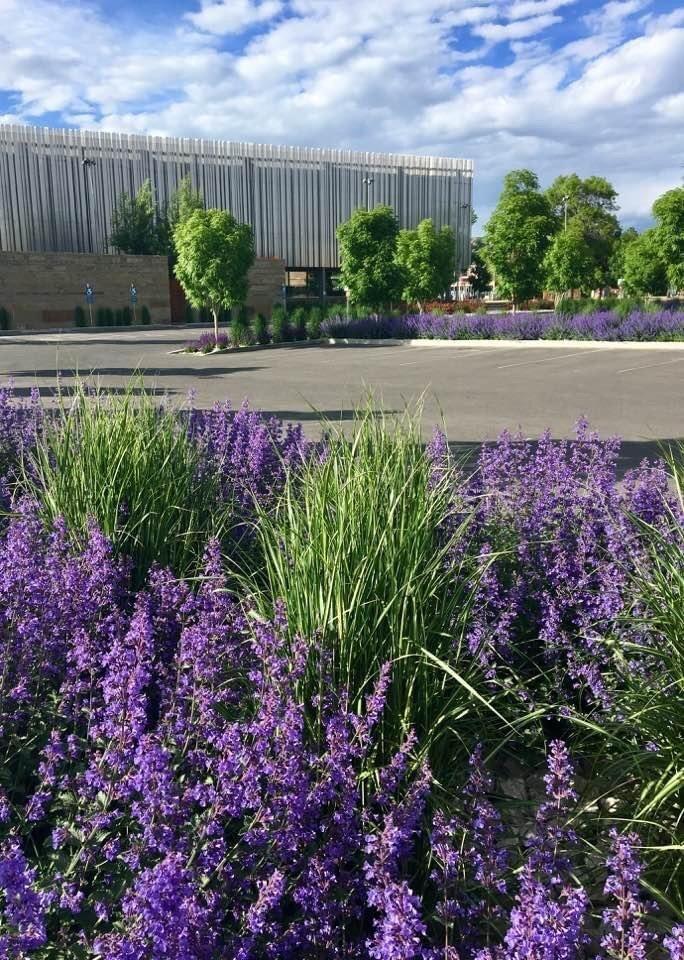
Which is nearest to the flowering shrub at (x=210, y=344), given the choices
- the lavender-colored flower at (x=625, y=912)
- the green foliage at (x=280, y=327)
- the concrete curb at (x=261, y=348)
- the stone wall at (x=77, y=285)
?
the concrete curb at (x=261, y=348)

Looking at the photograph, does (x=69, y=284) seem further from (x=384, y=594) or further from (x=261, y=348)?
(x=384, y=594)

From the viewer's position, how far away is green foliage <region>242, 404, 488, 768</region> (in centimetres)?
249

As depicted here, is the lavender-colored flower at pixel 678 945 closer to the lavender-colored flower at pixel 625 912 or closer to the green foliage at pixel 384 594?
the lavender-colored flower at pixel 625 912

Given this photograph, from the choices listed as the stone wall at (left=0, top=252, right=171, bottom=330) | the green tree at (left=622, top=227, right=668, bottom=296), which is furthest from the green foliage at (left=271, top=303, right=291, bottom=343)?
the stone wall at (left=0, top=252, right=171, bottom=330)

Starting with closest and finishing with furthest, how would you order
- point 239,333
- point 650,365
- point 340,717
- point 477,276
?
point 340,717
point 650,365
point 239,333
point 477,276

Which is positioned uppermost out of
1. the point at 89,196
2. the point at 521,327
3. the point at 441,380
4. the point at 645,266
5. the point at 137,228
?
the point at 89,196

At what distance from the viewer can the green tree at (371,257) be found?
34781 mm

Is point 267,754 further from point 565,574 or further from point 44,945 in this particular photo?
point 565,574

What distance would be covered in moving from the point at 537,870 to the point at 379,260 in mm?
34556

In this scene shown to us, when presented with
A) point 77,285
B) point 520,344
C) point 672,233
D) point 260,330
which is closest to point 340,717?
point 520,344

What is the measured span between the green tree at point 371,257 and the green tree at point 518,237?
13.4ft

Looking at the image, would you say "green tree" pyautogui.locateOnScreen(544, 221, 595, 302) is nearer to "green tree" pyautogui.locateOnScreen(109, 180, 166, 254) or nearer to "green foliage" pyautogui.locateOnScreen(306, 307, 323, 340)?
"green foliage" pyautogui.locateOnScreen(306, 307, 323, 340)

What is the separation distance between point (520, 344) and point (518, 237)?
8.32 metres

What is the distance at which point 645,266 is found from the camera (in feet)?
114
